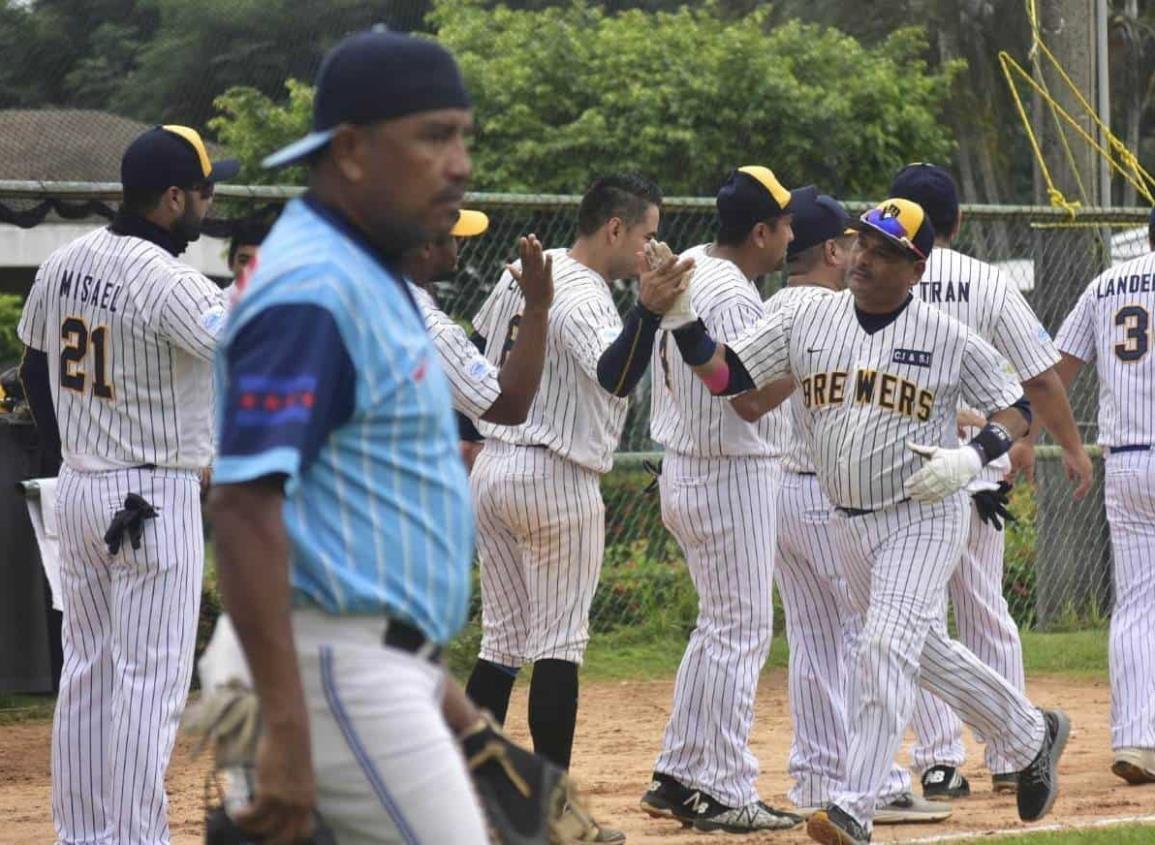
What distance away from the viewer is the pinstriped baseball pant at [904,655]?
665 centimetres

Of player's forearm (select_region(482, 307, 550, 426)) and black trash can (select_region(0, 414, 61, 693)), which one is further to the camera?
black trash can (select_region(0, 414, 61, 693))

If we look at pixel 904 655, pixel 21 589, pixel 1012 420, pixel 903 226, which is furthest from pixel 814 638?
pixel 21 589

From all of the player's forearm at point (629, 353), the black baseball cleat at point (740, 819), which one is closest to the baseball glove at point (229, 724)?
the player's forearm at point (629, 353)

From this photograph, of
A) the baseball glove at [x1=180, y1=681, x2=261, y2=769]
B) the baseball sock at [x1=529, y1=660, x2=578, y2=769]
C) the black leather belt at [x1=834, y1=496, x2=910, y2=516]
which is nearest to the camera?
the baseball glove at [x1=180, y1=681, x2=261, y2=769]

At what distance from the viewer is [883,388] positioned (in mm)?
6859

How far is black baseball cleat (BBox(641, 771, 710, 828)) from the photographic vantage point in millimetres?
7473

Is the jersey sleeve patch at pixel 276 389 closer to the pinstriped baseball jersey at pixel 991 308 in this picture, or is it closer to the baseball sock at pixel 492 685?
the baseball sock at pixel 492 685

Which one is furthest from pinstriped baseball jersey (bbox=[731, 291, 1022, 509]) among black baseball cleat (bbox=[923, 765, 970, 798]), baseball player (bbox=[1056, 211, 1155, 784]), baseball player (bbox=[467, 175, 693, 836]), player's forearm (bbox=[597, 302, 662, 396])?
baseball player (bbox=[1056, 211, 1155, 784])

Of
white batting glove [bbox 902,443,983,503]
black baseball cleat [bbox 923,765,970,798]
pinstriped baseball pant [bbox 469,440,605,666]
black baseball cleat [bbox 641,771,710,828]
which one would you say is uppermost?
white batting glove [bbox 902,443,983,503]

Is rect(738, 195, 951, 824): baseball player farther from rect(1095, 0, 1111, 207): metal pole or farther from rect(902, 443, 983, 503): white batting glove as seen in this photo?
rect(1095, 0, 1111, 207): metal pole

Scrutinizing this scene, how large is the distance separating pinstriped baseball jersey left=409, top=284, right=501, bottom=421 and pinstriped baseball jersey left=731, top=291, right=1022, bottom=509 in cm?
119

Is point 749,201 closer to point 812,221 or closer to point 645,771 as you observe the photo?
point 812,221

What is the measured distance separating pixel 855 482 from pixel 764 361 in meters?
0.55

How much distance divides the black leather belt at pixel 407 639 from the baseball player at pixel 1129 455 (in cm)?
575
